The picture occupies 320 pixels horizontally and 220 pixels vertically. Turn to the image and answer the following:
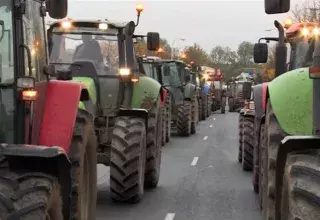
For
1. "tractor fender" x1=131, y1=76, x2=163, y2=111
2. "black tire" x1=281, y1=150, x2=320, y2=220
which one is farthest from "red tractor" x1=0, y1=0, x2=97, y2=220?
"tractor fender" x1=131, y1=76, x2=163, y2=111

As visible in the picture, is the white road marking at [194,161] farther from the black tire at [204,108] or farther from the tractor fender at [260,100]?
the black tire at [204,108]

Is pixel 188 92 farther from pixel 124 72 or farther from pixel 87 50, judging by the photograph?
pixel 87 50

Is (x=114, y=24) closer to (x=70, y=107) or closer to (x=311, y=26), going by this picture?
(x=311, y=26)

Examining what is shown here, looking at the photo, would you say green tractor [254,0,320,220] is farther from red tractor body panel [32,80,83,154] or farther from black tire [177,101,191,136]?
black tire [177,101,191,136]

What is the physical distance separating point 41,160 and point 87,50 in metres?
5.18

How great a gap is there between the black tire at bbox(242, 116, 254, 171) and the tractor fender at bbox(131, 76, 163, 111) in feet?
9.42

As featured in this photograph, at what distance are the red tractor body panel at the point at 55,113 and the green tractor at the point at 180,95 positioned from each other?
1506 centimetres

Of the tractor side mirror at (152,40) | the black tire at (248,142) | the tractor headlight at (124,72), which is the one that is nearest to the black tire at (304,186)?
the tractor headlight at (124,72)

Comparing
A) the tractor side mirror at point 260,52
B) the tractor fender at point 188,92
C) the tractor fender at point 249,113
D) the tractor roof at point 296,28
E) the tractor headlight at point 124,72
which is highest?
the tractor roof at point 296,28

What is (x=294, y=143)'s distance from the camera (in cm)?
460

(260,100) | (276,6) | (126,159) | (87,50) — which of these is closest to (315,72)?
(276,6)

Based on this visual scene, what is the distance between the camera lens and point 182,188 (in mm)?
10797

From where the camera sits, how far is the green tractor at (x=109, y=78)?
9.25 metres

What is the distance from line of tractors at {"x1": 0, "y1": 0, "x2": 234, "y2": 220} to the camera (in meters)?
4.27
